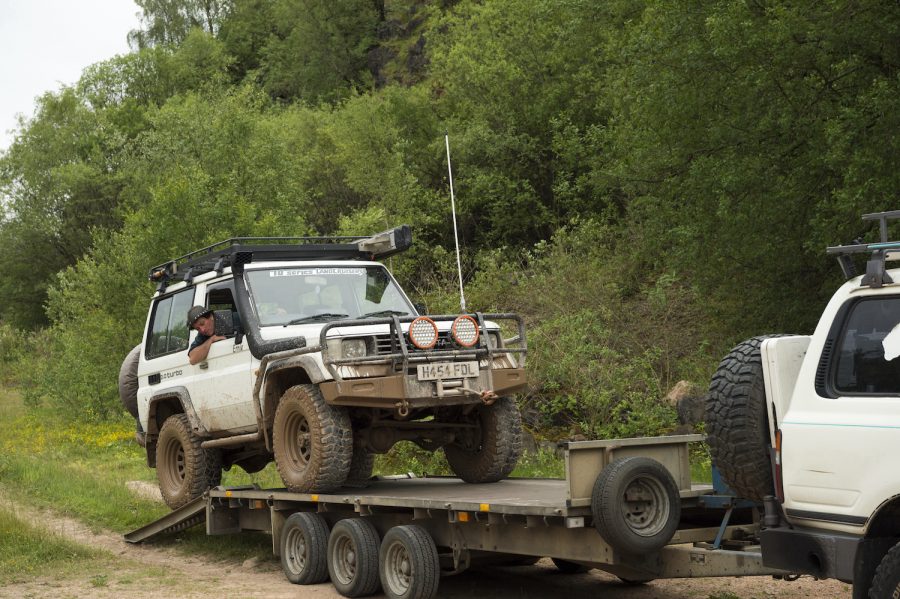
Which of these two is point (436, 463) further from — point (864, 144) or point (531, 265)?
point (531, 265)

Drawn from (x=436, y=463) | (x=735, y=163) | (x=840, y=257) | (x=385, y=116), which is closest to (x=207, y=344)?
(x=436, y=463)

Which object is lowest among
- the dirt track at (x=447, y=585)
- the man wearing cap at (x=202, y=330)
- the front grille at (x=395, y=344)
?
the dirt track at (x=447, y=585)

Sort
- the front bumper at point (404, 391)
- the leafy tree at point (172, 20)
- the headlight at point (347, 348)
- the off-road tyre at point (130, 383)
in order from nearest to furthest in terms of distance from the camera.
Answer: the front bumper at point (404, 391), the headlight at point (347, 348), the off-road tyre at point (130, 383), the leafy tree at point (172, 20)

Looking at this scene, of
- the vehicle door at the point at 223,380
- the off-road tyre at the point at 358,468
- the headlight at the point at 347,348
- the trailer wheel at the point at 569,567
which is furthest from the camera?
the vehicle door at the point at 223,380

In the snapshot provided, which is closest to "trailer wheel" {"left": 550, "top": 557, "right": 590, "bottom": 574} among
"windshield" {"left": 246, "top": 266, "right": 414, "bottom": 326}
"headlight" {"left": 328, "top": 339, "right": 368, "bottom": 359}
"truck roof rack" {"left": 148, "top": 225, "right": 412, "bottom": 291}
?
"headlight" {"left": 328, "top": 339, "right": 368, "bottom": 359}

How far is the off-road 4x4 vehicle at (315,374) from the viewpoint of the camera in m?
9.23

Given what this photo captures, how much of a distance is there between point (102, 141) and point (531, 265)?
3232 cm

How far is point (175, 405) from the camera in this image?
40.3 feet

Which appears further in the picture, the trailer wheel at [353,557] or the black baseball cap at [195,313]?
the black baseball cap at [195,313]

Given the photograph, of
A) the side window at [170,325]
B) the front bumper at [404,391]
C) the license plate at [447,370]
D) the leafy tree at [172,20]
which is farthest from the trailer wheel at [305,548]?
the leafy tree at [172,20]

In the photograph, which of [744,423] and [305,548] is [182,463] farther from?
[744,423]

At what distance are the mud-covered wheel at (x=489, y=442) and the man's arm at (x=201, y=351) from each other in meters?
2.58

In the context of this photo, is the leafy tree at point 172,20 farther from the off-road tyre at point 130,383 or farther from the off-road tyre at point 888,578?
the off-road tyre at point 888,578

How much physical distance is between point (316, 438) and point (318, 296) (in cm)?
194
